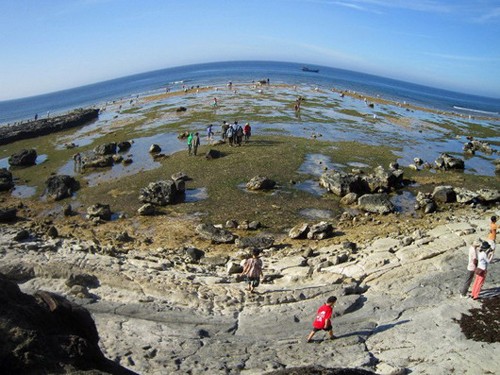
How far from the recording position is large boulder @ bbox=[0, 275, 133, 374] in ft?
20.0

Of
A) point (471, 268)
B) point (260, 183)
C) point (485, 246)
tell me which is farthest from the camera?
point (260, 183)

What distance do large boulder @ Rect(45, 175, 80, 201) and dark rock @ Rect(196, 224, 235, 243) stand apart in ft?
50.6

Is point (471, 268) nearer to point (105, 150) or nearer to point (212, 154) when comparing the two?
point (212, 154)

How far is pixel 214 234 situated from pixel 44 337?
60.8ft

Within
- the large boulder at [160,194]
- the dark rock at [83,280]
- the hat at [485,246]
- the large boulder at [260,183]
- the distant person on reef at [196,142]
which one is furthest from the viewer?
the distant person on reef at [196,142]

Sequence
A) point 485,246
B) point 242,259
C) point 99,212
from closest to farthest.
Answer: point 485,246 → point 242,259 → point 99,212

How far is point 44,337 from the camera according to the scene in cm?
682

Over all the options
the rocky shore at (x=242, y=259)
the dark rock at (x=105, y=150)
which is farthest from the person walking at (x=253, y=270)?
the dark rock at (x=105, y=150)

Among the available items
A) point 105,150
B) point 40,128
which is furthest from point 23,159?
point 40,128

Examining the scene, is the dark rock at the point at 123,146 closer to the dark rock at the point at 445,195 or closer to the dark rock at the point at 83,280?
the dark rock at the point at 83,280

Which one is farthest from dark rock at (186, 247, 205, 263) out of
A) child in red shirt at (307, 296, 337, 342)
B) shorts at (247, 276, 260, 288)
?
child in red shirt at (307, 296, 337, 342)

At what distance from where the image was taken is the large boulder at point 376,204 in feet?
94.6

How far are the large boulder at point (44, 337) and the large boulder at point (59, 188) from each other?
93.4ft

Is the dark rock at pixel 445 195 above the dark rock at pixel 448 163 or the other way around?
the other way around
